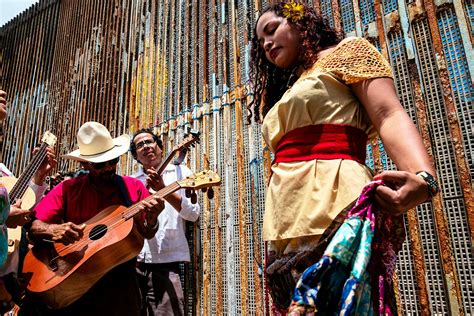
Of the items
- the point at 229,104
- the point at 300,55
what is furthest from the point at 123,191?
the point at 300,55

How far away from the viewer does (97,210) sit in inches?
108

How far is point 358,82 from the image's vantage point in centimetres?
120

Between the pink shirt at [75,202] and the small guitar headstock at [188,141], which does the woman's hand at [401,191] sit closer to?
the pink shirt at [75,202]

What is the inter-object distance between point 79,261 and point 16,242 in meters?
0.59

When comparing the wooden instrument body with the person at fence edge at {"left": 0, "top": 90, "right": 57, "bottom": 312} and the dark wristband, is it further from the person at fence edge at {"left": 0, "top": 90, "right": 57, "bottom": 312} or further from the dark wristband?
the dark wristband

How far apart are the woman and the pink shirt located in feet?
6.01

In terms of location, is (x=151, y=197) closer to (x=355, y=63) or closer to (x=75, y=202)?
(x=75, y=202)

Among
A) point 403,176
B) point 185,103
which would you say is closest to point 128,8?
point 185,103

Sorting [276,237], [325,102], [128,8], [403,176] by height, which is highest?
[128,8]

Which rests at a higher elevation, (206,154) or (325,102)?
(206,154)

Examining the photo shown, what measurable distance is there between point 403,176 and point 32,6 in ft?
33.4

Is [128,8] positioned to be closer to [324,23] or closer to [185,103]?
[185,103]

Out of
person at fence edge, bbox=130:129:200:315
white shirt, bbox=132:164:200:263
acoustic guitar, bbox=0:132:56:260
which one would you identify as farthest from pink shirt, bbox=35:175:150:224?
white shirt, bbox=132:164:200:263

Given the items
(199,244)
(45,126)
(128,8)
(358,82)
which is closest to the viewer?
(358,82)
